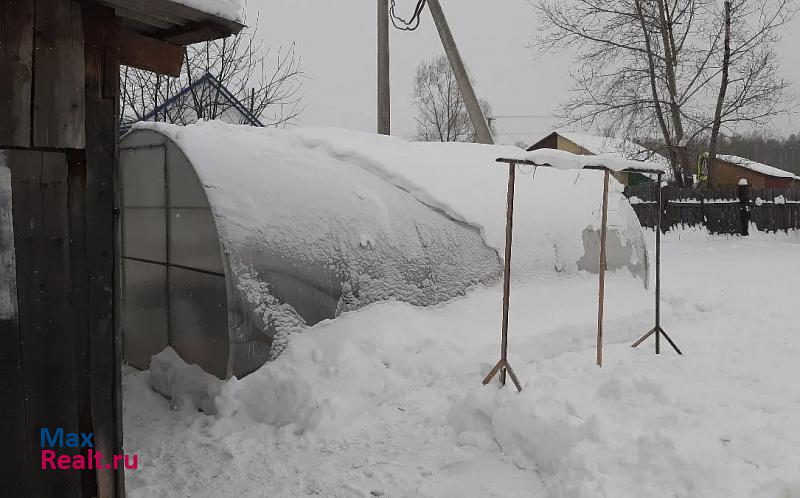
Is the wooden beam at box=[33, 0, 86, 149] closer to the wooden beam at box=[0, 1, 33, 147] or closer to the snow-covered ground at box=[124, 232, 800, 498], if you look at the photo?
the wooden beam at box=[0, 1, 33, 147]

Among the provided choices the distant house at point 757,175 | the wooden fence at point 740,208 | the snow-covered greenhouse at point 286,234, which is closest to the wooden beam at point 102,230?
the snow-covered greenhouse at point 286,234

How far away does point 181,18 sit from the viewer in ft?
9.57

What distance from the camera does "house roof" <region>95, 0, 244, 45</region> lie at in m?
2.73

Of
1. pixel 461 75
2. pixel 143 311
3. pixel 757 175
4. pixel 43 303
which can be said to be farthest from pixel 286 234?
pixel 757 175

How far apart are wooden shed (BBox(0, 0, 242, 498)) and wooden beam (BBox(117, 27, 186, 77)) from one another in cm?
3

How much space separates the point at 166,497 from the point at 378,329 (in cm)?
241

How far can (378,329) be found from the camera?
18.2 feet

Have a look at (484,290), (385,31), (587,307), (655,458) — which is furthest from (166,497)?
(385,31)

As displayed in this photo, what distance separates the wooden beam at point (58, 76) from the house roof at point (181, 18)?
0.20 metres

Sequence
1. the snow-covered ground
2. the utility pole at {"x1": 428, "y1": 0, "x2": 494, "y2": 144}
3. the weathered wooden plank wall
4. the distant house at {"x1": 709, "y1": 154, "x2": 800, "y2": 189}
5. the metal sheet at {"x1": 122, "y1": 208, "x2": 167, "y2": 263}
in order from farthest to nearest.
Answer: the distant house at {"x1": 709, "y1": 154, "x2": 800, "y2": 189}
the utility pole at {"x1": 428, "y1": 0, "x2": 494, "y2": 144}
the metal sheet at {"x1": 122, "y1": 208, "x2": 167, "y2": 263}
the snow-covered ground
the weathered wooden plank wall

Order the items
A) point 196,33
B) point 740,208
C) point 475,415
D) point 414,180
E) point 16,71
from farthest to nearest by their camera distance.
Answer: point 740,208
point 414,180
point 475,415
point 196,33
point 16,71

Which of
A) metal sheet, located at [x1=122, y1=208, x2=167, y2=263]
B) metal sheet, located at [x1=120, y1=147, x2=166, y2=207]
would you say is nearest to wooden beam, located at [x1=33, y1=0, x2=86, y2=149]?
metal sheet, located at [x1=120, y1=147, x2=166, y2=207]

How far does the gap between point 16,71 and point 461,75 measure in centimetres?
848

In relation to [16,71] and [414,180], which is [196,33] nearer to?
[16,71]
